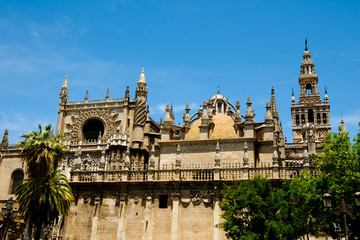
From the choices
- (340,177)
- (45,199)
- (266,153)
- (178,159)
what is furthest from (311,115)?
(45,199)

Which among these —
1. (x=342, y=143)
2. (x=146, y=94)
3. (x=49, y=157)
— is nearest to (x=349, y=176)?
(x=342, y=143)

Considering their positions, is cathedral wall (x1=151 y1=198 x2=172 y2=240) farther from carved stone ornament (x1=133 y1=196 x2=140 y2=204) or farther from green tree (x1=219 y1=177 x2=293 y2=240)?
green tree (x1=219 y1=177 x2=293 y2=240)

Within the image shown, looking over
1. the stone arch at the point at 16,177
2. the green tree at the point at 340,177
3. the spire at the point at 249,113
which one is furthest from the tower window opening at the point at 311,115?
the green tree at the point at 340,177

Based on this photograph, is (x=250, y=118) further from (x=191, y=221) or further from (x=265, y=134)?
(x=191, y=221)

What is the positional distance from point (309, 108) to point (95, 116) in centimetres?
4039

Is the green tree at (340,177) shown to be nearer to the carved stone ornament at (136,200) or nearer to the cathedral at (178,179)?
the cathedral at (178,179)

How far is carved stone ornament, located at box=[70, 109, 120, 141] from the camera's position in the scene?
45591 mm

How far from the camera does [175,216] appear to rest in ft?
91.9

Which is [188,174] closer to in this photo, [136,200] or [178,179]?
[178,179]

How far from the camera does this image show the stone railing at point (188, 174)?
2697 centimetres

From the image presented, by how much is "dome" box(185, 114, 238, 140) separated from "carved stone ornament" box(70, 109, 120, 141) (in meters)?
13.5

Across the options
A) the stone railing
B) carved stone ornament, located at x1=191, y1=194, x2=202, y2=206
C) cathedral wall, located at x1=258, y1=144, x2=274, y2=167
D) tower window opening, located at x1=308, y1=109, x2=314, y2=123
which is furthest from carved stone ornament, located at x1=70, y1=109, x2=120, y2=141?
tower window opening, located at x1=308, y1=109, x2=314, y2=123

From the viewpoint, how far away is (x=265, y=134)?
102 feet

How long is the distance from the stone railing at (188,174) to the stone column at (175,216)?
123 centimetres
